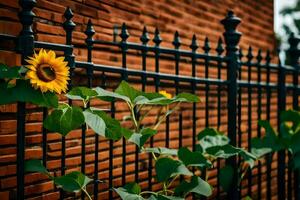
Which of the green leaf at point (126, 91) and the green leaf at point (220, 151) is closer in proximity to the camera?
the green leaf at point (126, 91)

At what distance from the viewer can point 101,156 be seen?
3.80 metres

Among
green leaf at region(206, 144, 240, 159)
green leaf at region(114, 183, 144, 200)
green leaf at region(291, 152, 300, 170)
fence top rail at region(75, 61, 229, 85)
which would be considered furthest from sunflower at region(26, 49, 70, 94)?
green leaf at region(291, 152, 300, 170)

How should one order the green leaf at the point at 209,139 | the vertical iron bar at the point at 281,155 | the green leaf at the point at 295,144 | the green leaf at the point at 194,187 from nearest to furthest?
the green leaf at the point at 194,187 → the green leaf at the point at 209,139 → the green leaf at the point at 295,144 → the vertical iron bar at the point at 281,155

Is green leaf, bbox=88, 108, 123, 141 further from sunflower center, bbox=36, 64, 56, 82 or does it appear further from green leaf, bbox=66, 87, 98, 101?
sunflower center, bbox=36, 64, 56, 82

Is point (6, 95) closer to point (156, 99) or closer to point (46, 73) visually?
point (46, 73)

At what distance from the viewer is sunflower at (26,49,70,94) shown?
2328 millimetres

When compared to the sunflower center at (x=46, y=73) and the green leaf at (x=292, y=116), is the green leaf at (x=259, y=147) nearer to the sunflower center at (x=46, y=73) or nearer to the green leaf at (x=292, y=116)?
the green leaf at (x=292, y=116)

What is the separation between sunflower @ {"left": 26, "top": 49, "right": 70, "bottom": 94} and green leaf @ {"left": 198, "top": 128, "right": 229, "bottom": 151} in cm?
128

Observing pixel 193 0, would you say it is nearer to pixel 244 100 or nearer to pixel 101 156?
pixel 244 100

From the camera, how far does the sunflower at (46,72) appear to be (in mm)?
2328

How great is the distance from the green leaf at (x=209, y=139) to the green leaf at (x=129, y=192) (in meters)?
0.77

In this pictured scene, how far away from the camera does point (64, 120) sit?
7.91ft

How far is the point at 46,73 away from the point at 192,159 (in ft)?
3.54

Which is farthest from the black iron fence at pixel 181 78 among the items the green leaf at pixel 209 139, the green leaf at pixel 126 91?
the green leaf at pixel 126 91
